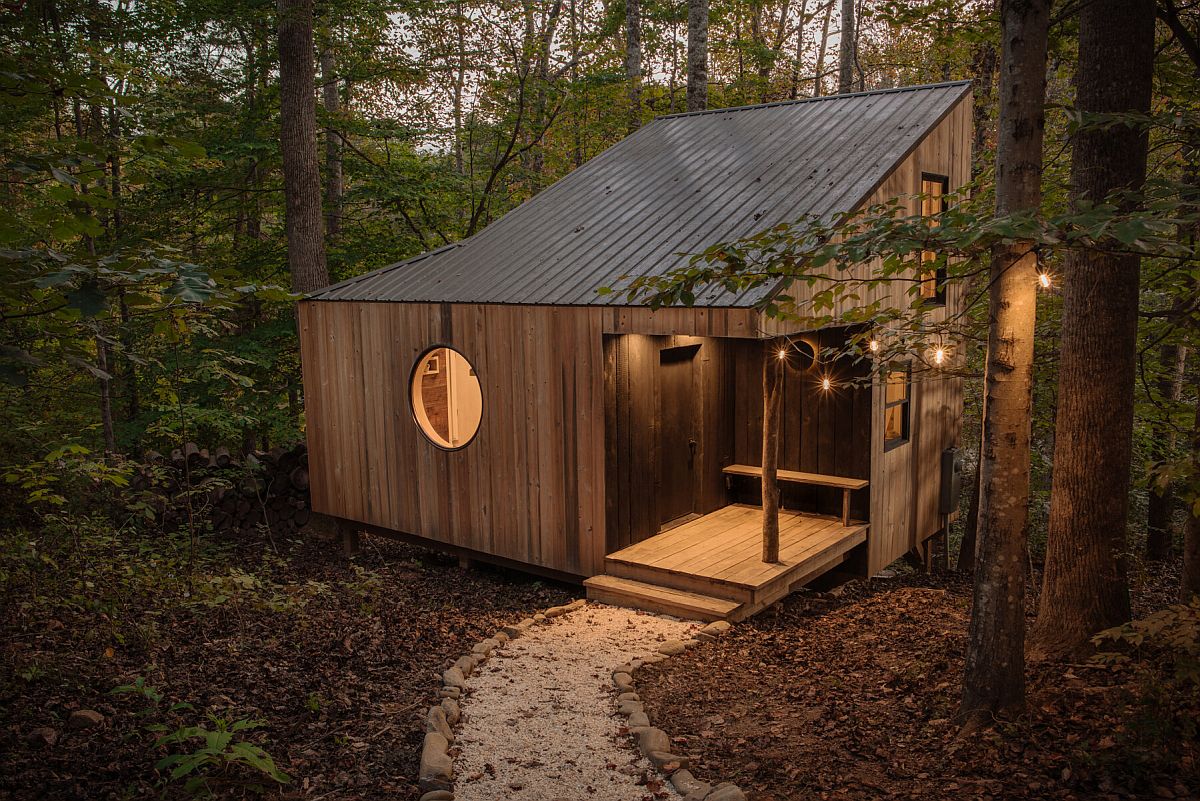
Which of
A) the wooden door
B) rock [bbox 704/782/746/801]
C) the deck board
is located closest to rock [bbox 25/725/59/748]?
rock [bbox 704/782/746/801]

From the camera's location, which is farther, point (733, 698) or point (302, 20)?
point (302, 20)

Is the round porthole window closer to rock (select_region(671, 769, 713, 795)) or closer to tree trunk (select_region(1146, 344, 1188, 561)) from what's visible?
rock (select_region(671, 769, 713, 795))

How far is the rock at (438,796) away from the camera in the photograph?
12.7ft

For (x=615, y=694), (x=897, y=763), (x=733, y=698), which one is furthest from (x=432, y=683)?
(x=897, y=763)

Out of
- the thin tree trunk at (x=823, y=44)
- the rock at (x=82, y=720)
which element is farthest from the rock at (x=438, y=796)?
the thin tree trunk at (x=823, y=44)

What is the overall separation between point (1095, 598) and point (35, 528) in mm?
9921

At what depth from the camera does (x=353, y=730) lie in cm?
449

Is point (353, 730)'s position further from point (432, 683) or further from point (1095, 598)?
point (1095, 598)

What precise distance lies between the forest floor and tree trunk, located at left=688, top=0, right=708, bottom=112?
8.87m

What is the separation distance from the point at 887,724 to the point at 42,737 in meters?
4.27

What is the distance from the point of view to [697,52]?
13.1m

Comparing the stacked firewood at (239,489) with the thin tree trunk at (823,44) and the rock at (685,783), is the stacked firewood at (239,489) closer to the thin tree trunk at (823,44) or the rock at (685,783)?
the rock at (685,783)

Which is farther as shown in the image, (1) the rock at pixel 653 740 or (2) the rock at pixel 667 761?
(1) the rock at pixel 653 740

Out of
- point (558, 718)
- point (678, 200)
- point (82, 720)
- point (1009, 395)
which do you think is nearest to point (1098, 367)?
point (1009, 395)
